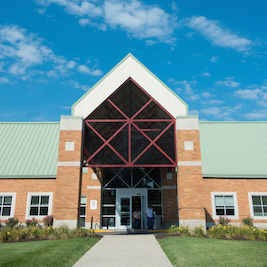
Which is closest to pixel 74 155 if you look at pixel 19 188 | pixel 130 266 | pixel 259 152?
pixel 19 188

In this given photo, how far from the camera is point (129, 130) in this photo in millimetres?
16750

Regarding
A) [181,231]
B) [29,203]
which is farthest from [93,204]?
[181,231]

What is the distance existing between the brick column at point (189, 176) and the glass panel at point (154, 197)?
23.4 ft

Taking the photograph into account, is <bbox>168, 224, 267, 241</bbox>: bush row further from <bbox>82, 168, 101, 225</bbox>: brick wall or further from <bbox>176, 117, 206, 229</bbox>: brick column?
<bbox>82, 168, 101, 225</bbox>: brick wall

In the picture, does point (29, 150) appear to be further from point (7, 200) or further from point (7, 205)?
point (7, 205)

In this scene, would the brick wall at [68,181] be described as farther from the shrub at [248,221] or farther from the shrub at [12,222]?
the shrub at [248,221]

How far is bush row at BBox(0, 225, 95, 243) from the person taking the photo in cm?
1312

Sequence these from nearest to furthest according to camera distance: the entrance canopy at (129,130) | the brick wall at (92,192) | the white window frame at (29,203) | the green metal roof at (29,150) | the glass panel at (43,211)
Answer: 1. the entrance canopy at (129,130)
2. the white window frame at (29,203)
3. the glass panel at (43,211)
4. the green metal roof at (29,150)
5. the brick wall at (92,192)

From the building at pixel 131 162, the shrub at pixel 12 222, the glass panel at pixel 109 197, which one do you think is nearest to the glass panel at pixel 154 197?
the building at pixel 131 162

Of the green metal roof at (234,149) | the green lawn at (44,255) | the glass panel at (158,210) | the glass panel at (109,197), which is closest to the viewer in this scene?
the green lawn at (44,255)

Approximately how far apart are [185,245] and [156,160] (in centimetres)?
739

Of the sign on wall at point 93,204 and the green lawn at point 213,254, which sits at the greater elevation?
the sign on wall at point 93,204

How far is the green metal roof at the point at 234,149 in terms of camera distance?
65.6 ft

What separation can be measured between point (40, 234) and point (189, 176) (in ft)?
28.9
